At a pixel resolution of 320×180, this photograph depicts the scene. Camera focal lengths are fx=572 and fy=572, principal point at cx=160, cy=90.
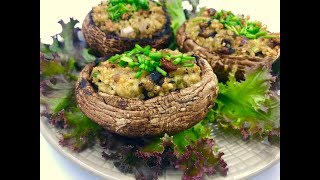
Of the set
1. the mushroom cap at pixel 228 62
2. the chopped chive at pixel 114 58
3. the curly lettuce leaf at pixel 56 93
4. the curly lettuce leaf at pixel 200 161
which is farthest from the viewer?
the mushroom cap at pixel 228 62

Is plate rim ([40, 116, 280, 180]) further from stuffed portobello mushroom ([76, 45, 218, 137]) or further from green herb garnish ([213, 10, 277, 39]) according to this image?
green herb garnish ([213, 10, 277, 39])

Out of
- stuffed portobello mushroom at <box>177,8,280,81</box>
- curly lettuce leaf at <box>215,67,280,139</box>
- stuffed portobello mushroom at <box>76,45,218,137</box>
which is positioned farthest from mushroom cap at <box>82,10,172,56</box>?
curly lettuce leaf at <box>215,67,280,139</box>

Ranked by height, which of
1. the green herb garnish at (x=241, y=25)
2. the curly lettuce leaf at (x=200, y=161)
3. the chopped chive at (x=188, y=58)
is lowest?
the curly lettuce leaf at (x=200, y=161)

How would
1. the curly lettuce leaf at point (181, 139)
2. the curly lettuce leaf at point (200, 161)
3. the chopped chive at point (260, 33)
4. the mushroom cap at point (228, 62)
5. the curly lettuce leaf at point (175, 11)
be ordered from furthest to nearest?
the curly lettuce leaf at point (175, 11), the chopped chive at point (260, 33), the mushroom cap at point (228, 62), the curly lettuce leaf at point (181, 139), the curly lettuce leaf at point (200, 161)

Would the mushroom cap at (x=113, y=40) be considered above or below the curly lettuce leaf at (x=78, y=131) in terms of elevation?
above

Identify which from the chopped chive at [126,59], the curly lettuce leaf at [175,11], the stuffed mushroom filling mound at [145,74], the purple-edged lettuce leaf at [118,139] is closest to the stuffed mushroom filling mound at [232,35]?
the curly lettuce leaf at [175,11]

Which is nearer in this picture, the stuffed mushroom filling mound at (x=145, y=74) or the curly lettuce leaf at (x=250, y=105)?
the stuffed mushroom filling mound at (x=145, y=74)

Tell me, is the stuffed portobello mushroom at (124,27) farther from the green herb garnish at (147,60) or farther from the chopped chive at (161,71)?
the chopped chive at (161,71)

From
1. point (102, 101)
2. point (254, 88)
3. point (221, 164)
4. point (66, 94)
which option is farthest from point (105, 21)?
point (221, 164)
